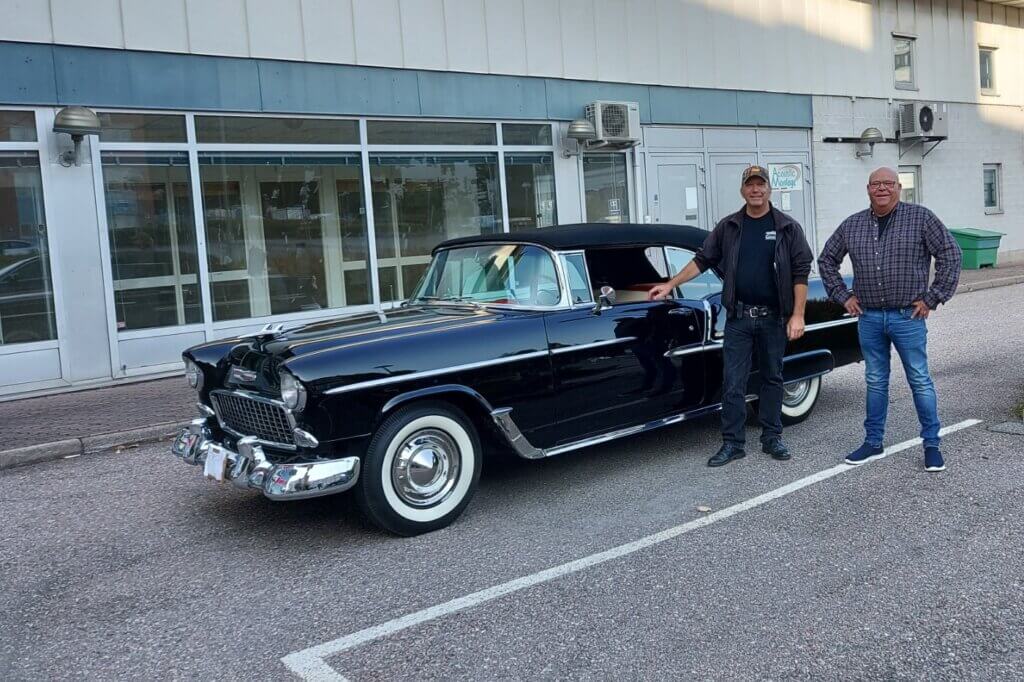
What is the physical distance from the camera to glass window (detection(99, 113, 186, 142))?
10375mm

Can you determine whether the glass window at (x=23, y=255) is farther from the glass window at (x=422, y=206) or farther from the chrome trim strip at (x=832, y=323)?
the chrome trim strip at (x=832, y=323)

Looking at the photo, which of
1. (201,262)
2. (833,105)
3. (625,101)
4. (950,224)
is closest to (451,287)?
(201,262)

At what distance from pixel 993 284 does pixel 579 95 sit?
27.2 ft

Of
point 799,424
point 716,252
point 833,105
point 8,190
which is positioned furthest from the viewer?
point 833,105

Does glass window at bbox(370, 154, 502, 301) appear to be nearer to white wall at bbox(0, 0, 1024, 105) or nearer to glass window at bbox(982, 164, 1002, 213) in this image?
white wall at bbox(0, 0, 1024, 105)

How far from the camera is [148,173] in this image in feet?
35.1

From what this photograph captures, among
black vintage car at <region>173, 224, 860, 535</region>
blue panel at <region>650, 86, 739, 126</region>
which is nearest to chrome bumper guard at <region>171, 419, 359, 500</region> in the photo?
black vintage car at <region>173, 224, 860, 535</region>

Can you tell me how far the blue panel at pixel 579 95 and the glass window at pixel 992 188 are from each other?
430 inches

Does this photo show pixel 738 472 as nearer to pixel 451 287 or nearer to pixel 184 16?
pixel 451 287

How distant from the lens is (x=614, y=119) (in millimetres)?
14328

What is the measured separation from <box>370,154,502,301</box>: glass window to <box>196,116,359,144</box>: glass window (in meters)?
0.58

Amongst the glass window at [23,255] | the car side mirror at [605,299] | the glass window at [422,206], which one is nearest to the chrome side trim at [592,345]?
the car side mirror at [605,299]

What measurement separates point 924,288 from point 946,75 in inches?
691

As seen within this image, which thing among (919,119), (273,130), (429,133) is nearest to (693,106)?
(429,133)
